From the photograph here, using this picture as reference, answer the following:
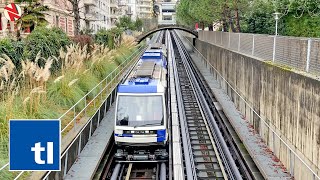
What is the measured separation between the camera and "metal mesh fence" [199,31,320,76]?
12023mm

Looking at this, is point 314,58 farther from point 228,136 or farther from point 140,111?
point 228,136

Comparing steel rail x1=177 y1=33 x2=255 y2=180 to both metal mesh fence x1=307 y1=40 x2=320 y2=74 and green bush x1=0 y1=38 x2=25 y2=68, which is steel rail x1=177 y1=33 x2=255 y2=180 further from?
green bush x1=0 y1=38 x2=25 y2=68

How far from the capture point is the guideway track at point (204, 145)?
43.2ft

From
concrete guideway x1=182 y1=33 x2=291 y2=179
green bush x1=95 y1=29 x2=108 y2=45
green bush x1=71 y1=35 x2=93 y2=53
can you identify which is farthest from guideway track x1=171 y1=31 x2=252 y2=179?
green bush x1=95 y1=29 x2=108 y2=45

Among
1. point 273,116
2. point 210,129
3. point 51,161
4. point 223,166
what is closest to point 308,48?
point 273,116

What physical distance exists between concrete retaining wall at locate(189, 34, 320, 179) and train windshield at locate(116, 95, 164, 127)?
13.0 feet

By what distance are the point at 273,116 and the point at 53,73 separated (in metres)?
9.59

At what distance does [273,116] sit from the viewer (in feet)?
47.3

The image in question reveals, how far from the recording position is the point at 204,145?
16312 mm

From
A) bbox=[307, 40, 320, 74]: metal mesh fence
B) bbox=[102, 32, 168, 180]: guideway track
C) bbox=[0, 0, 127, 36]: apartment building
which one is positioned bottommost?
bbox=[102, 32, 168, 180]: guideway track

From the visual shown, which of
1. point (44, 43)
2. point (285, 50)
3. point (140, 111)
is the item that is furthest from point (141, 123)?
point (44, 43)

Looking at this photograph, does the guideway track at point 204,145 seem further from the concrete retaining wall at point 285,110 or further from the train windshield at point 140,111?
the train windshield at point 140,111

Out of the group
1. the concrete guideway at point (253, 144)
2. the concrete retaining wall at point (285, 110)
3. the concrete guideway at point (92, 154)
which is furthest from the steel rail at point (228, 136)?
the concrete guideway at point (92, 154)

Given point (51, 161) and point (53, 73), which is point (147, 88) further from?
point (51, 161)
